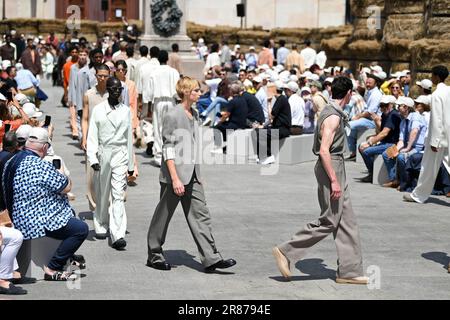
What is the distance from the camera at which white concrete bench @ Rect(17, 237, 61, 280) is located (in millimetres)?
9656

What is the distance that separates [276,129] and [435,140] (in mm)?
A: 5085

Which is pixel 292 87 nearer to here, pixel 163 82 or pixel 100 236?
pixel 163 82

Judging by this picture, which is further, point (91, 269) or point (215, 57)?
point (215, 57)

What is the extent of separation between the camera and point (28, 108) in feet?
48.3

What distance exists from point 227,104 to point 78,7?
34311 millimetres

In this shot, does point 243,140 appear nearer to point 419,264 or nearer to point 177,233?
point 177,233

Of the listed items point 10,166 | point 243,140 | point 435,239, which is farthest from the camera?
point 243,140

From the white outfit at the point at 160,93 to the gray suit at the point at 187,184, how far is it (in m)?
7.51

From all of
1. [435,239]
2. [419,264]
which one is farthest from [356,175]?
[419,264]

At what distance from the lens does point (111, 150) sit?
1143 cm

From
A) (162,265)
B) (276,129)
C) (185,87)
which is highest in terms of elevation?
(185,87)

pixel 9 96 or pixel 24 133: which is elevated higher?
pixel 24 133

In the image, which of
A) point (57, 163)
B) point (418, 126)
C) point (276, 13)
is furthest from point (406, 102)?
point (276, 13)

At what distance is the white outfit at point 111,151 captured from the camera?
448 inches
